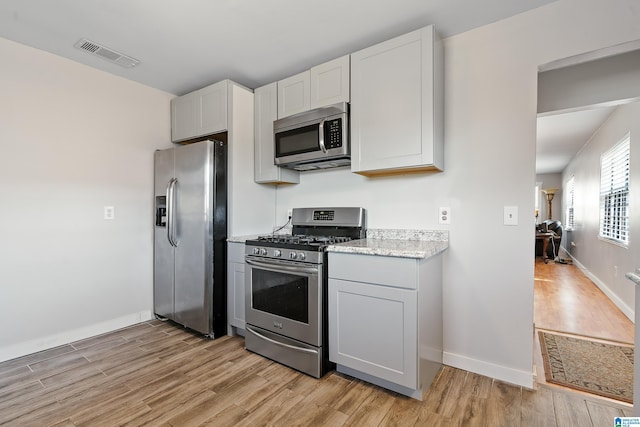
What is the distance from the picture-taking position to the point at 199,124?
9.80 ft

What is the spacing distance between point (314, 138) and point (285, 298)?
1.28m

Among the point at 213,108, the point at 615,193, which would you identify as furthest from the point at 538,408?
the point at 615,193

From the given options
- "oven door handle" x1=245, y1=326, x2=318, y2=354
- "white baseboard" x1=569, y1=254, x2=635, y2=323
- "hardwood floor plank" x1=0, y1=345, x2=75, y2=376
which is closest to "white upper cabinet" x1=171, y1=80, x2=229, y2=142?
"oven door handle" x1=245, y1=326, x2=318, y2=354

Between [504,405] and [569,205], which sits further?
[569,205]

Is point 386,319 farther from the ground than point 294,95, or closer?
closer

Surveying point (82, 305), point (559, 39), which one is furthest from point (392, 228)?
point (82, 305)

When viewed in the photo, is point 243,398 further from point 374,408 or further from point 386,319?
point 386,319

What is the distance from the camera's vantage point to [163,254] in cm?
297

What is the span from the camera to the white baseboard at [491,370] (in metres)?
1.90

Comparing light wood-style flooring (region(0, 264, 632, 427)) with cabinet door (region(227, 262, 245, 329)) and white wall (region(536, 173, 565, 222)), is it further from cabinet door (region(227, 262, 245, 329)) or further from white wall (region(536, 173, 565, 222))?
white wall (region(536, 173, 565, 222))

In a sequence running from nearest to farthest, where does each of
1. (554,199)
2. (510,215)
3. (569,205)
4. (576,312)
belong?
(510,215) → (576,312) → (569,205) → (554,199)

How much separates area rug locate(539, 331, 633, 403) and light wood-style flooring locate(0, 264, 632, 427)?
0.53ft

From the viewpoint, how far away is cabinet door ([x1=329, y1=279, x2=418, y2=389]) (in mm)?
1721

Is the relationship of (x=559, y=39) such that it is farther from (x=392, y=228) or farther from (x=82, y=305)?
(x=82, y=305)
